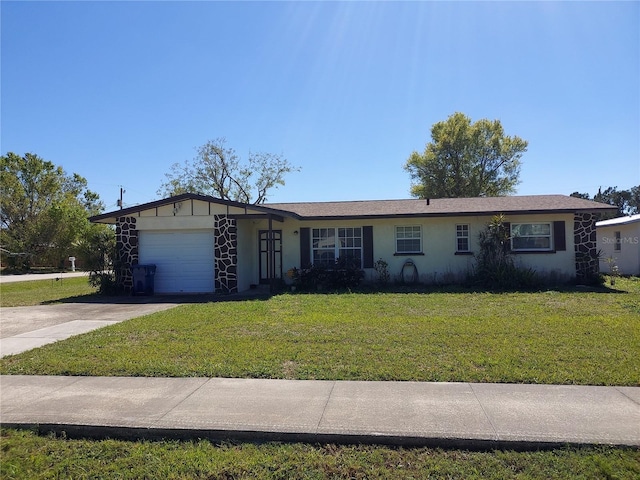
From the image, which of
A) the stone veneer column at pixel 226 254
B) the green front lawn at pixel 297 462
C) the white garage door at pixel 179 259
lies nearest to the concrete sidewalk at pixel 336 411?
the green front lawn at pixel 297 462

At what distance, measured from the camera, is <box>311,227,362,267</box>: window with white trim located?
17.7m

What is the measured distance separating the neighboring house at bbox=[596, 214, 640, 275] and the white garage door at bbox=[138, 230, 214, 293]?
649 inches

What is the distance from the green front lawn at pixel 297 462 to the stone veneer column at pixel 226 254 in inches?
457

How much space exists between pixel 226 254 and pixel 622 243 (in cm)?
1847

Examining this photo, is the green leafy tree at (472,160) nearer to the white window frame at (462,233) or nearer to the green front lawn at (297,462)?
the white window frame at (462,233)

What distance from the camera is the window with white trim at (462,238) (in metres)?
17.3

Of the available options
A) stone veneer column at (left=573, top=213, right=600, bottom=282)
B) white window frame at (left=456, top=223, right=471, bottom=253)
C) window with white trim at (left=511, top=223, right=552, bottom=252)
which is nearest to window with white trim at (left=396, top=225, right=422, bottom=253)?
white window frame at (left=456, top=223, right=471, bottom=253)

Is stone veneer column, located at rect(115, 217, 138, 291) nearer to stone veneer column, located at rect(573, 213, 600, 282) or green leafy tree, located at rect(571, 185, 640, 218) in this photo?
stone veneer column, located at rect(573, 213, 600, 282)

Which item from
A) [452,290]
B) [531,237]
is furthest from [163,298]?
[531,237]

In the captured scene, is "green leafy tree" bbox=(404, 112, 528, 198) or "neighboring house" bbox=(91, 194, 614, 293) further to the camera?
"green leafy tree" bbox=(404, 112, 528, 198)

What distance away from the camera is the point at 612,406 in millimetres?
4715

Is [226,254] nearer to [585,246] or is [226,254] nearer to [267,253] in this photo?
[267,253]

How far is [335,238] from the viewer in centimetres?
1784

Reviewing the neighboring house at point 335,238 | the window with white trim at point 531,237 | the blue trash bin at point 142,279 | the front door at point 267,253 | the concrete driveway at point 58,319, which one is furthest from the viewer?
the front door at point 267,253
